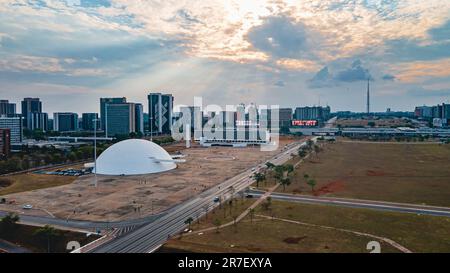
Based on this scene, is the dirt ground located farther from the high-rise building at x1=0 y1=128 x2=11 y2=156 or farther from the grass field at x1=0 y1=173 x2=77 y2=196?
the high-rise building at x1=0 y1=128 x2=11 y2=156

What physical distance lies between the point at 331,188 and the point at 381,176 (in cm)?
1013

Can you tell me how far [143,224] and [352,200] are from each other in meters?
17.8

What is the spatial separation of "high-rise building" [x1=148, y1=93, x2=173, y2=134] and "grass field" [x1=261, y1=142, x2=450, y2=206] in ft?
230

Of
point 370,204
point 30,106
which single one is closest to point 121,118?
point 30,106

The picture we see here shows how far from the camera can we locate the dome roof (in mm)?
44938

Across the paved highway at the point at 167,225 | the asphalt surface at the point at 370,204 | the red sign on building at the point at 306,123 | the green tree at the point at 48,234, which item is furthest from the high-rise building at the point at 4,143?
the red sign on building at the point at 306,123

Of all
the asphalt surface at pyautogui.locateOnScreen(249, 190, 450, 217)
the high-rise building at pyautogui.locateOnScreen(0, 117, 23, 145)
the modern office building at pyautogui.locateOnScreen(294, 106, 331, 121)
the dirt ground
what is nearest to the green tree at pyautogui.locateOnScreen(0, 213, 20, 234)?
the dirt ground

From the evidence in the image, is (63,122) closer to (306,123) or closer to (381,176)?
(306,123)

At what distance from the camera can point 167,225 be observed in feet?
77.4

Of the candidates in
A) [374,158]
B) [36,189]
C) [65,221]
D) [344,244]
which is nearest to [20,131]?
[36,189]

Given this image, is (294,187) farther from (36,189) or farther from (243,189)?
(36,189)
